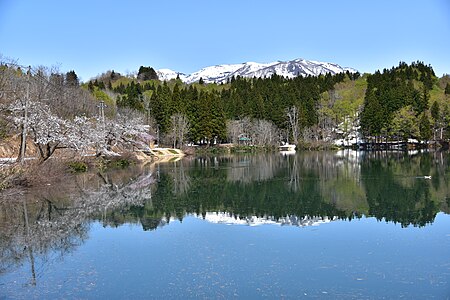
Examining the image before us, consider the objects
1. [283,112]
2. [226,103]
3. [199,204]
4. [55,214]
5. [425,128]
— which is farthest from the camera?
[226,103]

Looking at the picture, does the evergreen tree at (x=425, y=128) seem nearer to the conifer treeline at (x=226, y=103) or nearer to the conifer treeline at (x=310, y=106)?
the conifer treeline at (x=310, y=106)

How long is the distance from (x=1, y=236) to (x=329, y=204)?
27.4ft

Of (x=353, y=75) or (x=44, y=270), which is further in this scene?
(x=353, y=75)

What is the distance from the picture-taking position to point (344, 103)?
2729 inches

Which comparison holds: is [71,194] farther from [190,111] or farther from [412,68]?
[412,68]

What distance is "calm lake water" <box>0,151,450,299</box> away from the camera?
6402 mm

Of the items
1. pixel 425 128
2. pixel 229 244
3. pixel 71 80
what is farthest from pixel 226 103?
pixel 229 244

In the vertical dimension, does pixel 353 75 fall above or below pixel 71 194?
above

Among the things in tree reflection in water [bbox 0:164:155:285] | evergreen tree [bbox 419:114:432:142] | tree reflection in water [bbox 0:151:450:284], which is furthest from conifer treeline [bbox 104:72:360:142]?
tree reflection in water [bbox 0:151:450:284]

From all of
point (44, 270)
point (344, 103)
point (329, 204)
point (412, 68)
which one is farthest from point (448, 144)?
point (44, 270)

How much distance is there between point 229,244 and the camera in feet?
29.3

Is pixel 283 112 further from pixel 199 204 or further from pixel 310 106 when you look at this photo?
pixel 199 204

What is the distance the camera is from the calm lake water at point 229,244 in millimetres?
6402

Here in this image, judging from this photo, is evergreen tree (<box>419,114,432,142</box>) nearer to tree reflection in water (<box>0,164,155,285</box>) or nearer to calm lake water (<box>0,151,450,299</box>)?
calm lake water (<box>0,151,450,299</box>)
